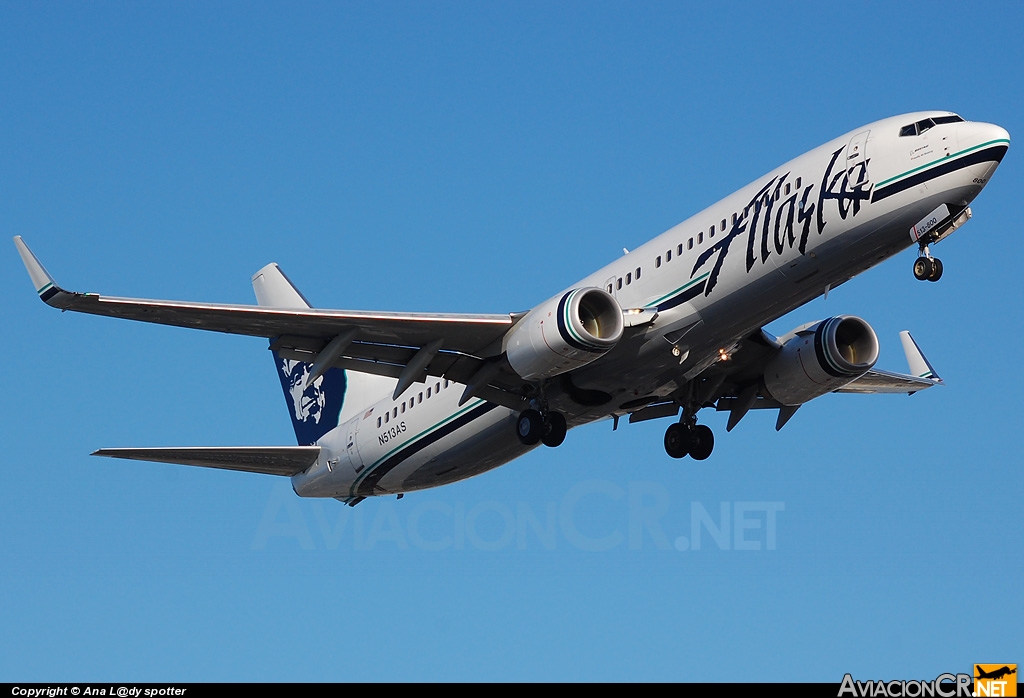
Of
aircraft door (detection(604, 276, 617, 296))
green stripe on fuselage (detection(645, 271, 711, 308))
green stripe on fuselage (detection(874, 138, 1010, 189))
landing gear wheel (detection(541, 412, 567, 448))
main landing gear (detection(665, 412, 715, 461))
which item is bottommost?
landing gear wheel (detection(541, 412, 567, 448))

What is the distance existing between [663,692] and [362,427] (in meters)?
16.2

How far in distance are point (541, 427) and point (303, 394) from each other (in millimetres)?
11420

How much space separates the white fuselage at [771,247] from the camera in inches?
1065

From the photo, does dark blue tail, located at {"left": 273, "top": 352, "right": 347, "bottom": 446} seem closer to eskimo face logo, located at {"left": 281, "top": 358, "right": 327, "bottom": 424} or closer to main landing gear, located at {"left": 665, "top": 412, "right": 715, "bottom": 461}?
eskimo face logo, located at {"left": 281, "top": 358, "right": 327, "bottom": 424}

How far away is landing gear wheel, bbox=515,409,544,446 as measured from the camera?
104ft

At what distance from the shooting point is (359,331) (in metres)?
30.0

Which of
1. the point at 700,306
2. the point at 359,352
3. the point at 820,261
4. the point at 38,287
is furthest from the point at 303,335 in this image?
the point at 820,261

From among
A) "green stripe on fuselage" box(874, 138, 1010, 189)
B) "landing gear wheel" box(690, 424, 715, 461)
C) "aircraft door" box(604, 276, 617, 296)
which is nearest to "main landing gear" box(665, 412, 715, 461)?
"landing gear wheel" box(690, 424, 715, 461)

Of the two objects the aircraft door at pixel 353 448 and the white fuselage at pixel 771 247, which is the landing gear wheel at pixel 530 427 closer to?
the white fuselage at pixel 771 247

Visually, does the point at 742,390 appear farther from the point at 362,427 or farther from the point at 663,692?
the point at 663,692

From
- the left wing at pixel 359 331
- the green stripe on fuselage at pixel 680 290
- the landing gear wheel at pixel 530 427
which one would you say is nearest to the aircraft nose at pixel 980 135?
the green stripe on fuselage at pixel 680 290

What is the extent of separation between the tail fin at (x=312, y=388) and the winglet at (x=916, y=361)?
1461 centimetres

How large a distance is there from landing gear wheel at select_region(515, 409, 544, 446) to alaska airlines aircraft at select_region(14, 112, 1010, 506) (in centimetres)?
4

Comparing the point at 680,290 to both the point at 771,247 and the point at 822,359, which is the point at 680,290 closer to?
the point at 771,247
